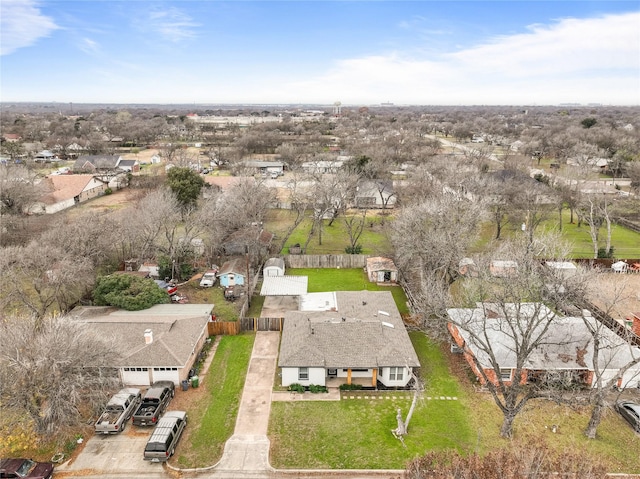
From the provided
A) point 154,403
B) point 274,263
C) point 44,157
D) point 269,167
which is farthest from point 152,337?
point 44,157

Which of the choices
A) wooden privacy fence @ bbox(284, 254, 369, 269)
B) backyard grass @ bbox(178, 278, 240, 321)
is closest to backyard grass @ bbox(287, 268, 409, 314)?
wooden privacy fence @ bbox(284, 254, 369, 269)

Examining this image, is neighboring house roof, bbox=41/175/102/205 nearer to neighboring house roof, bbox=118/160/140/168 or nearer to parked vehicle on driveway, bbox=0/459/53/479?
neighboring house roof, bbox=118/160/140/168

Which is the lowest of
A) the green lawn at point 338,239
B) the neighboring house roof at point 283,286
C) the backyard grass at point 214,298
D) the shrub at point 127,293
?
the backyard grass at point 214,298

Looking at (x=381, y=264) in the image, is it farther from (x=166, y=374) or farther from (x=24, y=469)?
(x=24, y=469)

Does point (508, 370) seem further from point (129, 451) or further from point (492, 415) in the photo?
point (129, 451)

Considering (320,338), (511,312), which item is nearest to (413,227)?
(511,312)

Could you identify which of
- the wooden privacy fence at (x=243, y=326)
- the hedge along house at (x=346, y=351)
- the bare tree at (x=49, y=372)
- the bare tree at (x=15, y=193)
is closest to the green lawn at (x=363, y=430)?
the hedge along house at (x=346, y=351)

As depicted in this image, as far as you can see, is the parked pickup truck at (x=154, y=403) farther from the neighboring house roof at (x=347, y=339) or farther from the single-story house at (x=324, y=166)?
the single-story house at (x=324, y=166)
